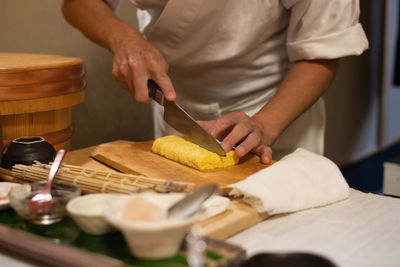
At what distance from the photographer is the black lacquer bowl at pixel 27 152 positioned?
1328mm

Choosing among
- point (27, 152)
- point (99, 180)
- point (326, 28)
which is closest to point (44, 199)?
point (99, 180)

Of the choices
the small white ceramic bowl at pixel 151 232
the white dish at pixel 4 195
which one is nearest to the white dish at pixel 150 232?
the small white ceramic bowl at pixel 151 232

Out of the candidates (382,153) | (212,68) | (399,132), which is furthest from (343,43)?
(399,132)

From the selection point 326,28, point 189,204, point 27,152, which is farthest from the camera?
point 326,28

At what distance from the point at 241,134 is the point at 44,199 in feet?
2.03

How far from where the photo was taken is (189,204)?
90 centimetres

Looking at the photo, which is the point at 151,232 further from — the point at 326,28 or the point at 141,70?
the point at 326,28

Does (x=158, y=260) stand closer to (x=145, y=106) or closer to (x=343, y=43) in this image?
(x=343, y=43)

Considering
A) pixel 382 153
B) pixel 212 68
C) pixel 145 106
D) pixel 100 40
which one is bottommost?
pixel 382 153

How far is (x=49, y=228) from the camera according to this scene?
3.26ft

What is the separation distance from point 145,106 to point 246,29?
1.09 metres

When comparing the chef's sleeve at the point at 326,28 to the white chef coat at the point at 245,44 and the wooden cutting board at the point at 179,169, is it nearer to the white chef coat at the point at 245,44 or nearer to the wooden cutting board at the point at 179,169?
the white chef coat at the point at 245,44

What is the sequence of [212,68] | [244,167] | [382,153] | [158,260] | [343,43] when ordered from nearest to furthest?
[158,260], [244,167], [343,43], [212,68], [382,153]

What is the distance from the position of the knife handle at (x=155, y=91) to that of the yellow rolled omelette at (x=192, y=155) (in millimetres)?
136
